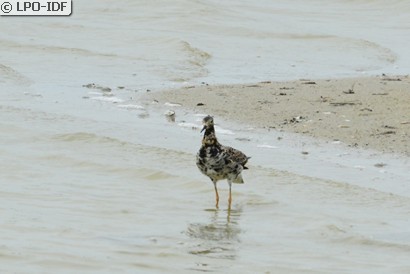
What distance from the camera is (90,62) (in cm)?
2106

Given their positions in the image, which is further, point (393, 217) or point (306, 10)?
point (306, 10)

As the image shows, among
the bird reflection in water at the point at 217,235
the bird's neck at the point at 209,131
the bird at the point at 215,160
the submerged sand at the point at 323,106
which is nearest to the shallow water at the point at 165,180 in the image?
the bird reflection in water at the point at 217,235

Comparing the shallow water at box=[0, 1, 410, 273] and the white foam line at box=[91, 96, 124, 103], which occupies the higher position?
the shallow water at box=[0, 1, 410, 273]

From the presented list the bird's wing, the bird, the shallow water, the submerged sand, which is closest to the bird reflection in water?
the shallow water

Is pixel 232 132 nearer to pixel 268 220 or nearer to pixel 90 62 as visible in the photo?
pixel 268 220

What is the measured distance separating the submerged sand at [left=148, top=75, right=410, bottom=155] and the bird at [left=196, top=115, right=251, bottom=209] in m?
2.60

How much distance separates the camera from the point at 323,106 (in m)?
15.5

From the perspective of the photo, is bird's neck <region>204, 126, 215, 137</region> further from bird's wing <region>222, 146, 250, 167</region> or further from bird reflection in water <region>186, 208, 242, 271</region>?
bird reflection in water <region>186, 208, 242, 271</region>

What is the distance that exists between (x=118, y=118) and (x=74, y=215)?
536cm

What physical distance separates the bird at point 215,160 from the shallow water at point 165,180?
327mm

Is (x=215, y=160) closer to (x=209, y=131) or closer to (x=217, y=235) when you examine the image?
(x=209, y=131)

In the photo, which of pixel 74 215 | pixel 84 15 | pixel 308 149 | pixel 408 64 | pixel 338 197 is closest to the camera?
pixel 74 215

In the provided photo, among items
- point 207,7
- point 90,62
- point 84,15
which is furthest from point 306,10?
point 90,62

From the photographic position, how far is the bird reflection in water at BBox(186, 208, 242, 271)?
8.94 m
